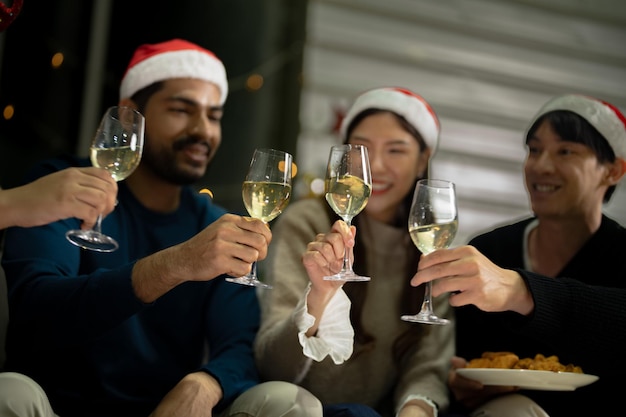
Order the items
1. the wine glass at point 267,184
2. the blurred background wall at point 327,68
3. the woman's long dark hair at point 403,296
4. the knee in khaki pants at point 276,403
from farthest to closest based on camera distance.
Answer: the blurred background wall at point 327,68 → the woman's long dark hair at point 403,296 → the knee in khaki pants at point 276,403 → the wine glass at point 267,184

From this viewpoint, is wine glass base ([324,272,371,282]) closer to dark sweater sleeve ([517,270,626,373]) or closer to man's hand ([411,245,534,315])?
man's hand ([411,245,534,315])

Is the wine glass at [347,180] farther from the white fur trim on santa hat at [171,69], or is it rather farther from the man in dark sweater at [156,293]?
the white fur trim on santa hat at [171,69]

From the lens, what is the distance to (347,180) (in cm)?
155

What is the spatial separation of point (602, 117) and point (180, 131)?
1.28 metres

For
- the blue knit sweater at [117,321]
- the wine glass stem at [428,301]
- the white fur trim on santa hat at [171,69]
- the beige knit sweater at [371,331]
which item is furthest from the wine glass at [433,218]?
the white fur trim on santa hat at [171,69]

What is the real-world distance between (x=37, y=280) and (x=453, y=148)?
9.99 ft

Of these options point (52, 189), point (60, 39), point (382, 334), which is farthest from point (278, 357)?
point (60, 39)

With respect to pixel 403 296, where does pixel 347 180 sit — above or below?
above

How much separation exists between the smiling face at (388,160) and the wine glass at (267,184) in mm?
691

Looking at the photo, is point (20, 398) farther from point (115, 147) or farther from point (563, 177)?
point (563, 177)

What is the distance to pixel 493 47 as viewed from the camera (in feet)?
14.6

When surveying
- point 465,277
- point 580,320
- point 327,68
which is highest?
point 327,68

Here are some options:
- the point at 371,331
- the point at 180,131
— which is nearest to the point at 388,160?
the point at 371,331

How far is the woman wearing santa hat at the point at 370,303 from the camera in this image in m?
1.74
